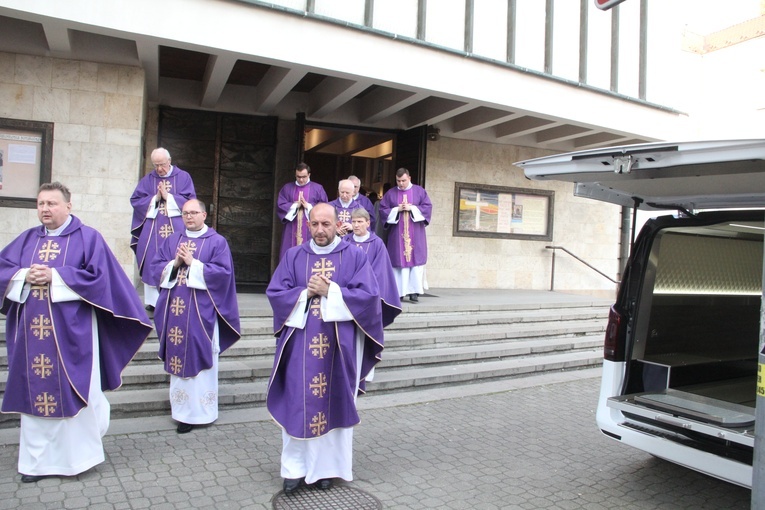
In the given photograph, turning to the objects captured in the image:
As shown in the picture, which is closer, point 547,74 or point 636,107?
point 547,74

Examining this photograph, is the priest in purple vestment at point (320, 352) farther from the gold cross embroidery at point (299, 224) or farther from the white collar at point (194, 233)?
the gold cross embroidery at point (299, 224)

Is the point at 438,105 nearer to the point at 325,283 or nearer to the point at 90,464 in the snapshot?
the point at 325,283

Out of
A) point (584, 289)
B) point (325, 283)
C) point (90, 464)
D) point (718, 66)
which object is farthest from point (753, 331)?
point (718, 66)

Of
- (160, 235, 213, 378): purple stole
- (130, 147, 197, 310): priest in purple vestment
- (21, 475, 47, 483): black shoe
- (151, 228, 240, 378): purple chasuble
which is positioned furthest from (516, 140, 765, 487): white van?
(130, 147, 197, 310): priest in purple vestment

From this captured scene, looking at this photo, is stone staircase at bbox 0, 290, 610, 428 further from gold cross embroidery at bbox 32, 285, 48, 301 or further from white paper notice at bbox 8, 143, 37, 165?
white paper notice at bbox 8, 143, 37, 165

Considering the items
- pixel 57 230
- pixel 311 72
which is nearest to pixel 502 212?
pixel 311 72

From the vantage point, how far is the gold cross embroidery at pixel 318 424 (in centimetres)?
433

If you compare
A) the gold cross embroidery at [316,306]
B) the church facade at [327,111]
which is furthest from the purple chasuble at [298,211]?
the gold cross embroidery at [316,306]

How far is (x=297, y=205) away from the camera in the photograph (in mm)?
10000

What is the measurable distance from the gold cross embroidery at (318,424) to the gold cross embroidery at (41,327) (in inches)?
75.9

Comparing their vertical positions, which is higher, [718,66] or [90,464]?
[718,66]

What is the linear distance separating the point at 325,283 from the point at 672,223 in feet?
8.27

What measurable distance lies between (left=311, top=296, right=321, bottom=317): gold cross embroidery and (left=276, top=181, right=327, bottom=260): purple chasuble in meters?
5.68

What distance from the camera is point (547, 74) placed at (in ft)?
36.7
